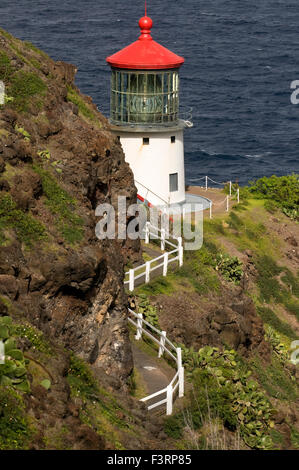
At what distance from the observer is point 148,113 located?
48.1 meters

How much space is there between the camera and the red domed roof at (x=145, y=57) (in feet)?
154

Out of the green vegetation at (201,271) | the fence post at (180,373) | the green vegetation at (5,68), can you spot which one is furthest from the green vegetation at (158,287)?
the green vegetation at (5,68)

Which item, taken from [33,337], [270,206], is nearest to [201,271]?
[270,206]

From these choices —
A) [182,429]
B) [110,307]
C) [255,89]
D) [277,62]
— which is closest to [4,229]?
[110,307]

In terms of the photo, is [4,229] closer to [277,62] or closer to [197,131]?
[197,131]

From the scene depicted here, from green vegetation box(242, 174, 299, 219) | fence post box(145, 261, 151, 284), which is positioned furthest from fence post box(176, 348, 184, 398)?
green vegetation box(242, 174, 299, 219)

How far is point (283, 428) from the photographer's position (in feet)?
97.7

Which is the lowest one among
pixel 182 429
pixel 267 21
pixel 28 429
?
pixel 267 21

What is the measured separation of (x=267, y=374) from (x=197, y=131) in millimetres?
56759

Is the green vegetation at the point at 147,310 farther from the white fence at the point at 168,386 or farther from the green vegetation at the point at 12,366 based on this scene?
the green vegetation at the point at 12,366

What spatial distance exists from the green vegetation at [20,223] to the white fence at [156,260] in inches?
385

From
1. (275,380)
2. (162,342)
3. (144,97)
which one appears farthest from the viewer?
(144,97)

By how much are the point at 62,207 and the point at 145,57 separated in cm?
2146

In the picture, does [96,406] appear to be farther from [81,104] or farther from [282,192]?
[282,192]
